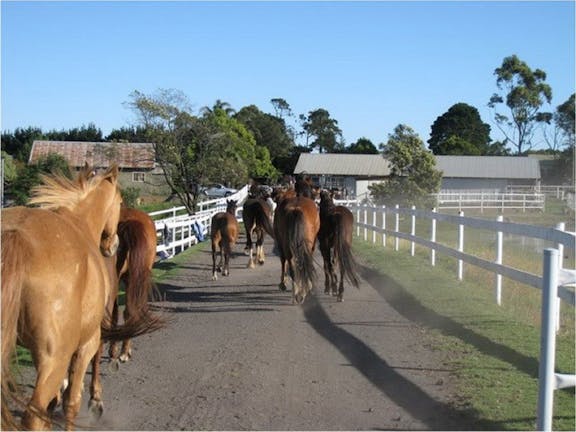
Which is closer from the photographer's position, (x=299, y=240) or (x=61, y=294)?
(x=61, y=294)

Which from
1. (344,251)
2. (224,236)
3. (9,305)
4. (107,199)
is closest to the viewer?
(9,305)

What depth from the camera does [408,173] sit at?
179ft

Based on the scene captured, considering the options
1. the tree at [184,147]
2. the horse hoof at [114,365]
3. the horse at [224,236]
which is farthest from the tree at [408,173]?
the horse hoof at [114,365]

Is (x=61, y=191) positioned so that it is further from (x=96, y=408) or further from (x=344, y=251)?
(x=344, y=251)

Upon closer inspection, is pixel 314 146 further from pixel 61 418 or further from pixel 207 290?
pixel 61 418

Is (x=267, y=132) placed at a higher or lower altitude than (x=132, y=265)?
higher

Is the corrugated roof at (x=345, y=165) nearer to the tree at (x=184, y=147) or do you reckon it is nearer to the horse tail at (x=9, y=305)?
the tree at (x=184, y=147)

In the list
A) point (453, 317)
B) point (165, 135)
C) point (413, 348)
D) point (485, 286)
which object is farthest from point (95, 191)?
point (165, 135)

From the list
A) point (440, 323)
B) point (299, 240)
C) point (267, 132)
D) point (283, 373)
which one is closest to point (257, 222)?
Answer: point (299, 240)

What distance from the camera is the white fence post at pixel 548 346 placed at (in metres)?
4.83

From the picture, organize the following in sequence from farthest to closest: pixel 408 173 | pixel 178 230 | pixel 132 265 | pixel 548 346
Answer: pixel 408 173 < pixel 178 230 < pixel 132 265 < pixel 548 346

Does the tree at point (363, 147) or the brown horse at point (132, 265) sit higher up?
the tree at point (363, 147)

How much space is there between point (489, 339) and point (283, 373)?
2.90 m

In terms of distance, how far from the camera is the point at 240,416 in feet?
18.9
